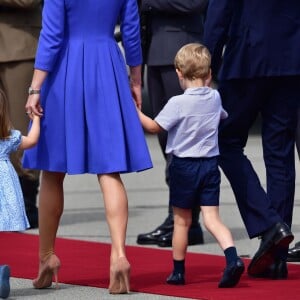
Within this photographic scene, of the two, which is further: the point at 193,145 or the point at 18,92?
the point at 18,92

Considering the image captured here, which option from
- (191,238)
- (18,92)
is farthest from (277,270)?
(18,92)

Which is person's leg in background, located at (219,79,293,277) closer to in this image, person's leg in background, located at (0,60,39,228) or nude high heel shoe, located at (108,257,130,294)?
nude high heel shoe, located at (108,257,130,294)

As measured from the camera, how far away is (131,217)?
33.3 feet

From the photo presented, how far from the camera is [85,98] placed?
6992 mm

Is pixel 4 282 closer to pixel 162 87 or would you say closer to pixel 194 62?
pixel 194 62

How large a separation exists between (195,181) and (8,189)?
97cm

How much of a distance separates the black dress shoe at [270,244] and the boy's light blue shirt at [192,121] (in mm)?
541

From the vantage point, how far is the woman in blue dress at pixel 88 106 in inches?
273

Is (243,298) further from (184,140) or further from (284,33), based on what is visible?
(284,33)

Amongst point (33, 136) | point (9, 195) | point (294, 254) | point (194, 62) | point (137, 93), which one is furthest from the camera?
point (294, 254)

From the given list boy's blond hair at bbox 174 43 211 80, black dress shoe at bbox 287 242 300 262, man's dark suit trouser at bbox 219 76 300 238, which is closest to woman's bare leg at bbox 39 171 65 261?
boy's blond hair at bbox 174 43 211 80

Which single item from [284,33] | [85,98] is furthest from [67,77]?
[284,33]

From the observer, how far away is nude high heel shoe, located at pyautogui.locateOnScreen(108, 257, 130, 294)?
22.6 feet

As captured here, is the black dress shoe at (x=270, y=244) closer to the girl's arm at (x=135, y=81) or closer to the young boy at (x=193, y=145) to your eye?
the young boy at (x=193, y=145)
